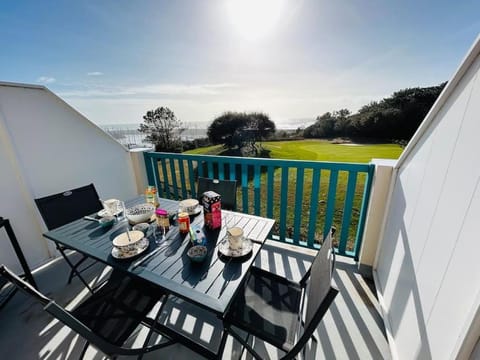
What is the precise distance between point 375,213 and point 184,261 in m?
1.94

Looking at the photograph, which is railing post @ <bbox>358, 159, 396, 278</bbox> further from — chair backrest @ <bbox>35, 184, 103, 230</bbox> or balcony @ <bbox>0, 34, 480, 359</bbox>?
chair backrest @ <bbox>35, 184, 103, 230</bbox>

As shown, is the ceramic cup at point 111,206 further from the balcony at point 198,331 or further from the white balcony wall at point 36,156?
the white balcony wall at point 36,156

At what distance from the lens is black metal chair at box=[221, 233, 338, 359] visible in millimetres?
1008

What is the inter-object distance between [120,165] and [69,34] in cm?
281

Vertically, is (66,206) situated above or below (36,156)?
below

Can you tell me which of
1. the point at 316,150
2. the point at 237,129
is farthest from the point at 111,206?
the point at 316,150

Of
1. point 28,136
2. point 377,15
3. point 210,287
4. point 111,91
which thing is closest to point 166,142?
Result: point 111,91

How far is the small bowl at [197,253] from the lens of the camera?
3.86 ft

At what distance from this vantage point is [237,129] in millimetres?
9812

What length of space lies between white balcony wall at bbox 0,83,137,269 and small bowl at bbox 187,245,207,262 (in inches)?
94.0

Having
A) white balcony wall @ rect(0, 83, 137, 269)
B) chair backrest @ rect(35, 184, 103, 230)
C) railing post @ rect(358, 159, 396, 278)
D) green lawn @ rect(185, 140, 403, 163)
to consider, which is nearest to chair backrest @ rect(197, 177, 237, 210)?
chair backrest @ rect(35, 184, 103, 230)

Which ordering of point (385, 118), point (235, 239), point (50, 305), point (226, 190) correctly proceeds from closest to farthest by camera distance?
1. point (50, 305)
2. point (235, 239)
3. point (226, 190)
4. point (385, 118)

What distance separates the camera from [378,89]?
888cm

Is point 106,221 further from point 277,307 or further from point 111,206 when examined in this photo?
point 277,307
